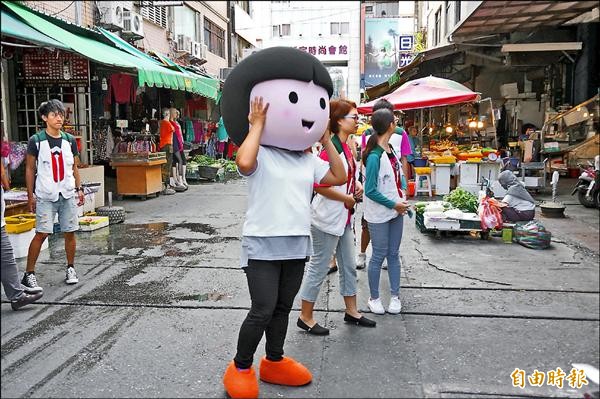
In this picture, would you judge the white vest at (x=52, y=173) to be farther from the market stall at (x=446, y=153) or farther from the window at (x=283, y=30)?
the window at (x=283, y=30)

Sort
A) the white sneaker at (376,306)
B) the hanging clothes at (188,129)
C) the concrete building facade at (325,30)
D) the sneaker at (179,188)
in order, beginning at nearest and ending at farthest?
the white sneaker at (376,306)
the sneaker at (179,188)
the hanging clothes at (188,129)
the concrete building facade at (325,30)

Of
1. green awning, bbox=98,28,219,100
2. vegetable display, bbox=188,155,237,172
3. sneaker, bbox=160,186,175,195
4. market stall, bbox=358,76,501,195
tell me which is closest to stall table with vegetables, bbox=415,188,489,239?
market stall, bbox=358,76,501,195

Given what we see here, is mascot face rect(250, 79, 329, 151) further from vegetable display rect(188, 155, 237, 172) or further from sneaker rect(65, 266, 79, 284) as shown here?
vegetable display rect(188, 155, 237, 172)

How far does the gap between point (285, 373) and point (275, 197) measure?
1.10 m

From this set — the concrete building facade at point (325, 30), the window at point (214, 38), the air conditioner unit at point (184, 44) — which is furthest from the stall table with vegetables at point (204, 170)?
the concrete building facade at point (325, 30)

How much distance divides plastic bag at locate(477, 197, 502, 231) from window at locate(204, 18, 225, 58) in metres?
17.3

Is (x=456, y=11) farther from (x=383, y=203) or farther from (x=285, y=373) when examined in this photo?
(x=285, y=373)

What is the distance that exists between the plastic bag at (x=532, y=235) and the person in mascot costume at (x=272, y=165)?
147 inches

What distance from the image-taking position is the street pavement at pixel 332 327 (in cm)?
317

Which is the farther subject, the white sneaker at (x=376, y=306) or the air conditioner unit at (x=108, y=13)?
the air conditioner unit at (x=108, y=13)

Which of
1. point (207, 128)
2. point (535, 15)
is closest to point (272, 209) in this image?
point (535, 15)

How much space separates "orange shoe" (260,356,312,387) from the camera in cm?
319

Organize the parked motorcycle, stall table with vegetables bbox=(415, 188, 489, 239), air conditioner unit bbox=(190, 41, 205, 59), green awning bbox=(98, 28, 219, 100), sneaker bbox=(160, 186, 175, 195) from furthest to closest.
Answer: air conditioner unit bbox=(190, 41, 205, 59)
sneaker bbox=(160, 186, 175, 195)
green awning bbox=(98, 28, 219, 100)
the parked motorcycle
stall table with vegetables bbox=(415, 188, 489, 239)

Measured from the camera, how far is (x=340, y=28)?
5022 cm
